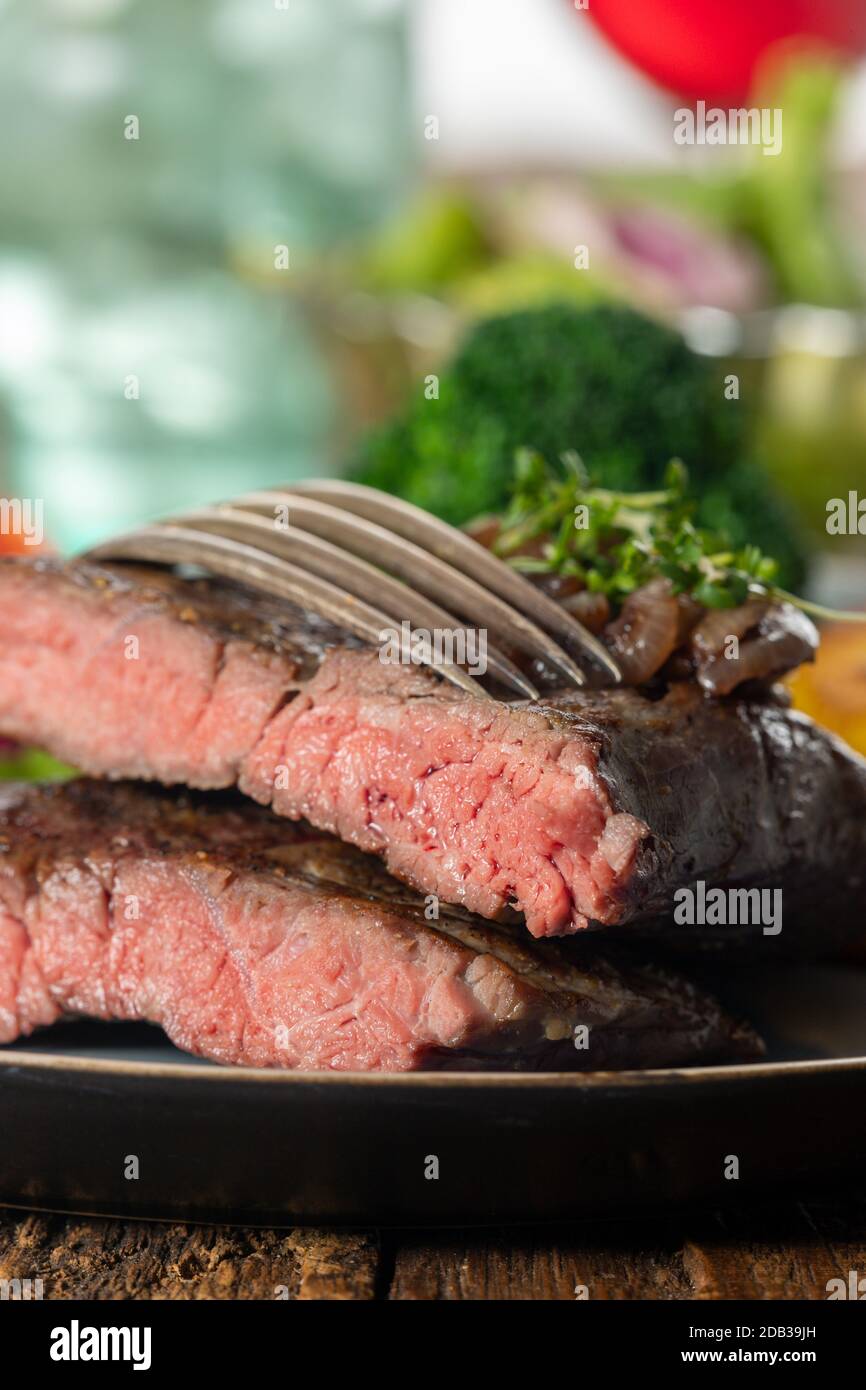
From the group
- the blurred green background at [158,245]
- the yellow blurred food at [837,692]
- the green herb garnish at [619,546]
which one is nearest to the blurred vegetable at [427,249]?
the blurred green background at [158,245]

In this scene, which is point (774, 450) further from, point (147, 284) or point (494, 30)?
point (494, 30)

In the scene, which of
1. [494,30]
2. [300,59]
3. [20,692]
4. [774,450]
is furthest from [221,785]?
[494,30]

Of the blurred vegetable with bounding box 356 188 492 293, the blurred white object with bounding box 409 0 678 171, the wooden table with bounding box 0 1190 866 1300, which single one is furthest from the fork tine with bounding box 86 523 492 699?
the blurred white object with bounding box 409 0 678 171

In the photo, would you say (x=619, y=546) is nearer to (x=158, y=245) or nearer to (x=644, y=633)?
(x=644, y=633)

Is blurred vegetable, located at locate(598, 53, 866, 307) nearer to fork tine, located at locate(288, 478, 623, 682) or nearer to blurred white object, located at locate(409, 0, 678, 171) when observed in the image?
blurred white object, located at locate(409, 0, 678, 171)

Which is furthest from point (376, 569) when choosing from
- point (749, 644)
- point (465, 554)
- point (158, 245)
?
point (158, 245)
